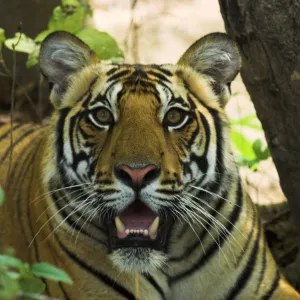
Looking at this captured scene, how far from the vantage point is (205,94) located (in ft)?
10.5

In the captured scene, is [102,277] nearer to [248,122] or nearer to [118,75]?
[118,75]

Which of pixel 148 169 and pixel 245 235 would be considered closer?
pixel 148 169

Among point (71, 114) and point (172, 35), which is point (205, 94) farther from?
point (172, 35)

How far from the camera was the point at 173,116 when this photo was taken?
118 inches

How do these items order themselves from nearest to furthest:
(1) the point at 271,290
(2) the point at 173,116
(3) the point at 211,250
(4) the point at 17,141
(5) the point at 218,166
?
(2) the point at 173,116 → (5) the point at 218,166 → (3) the point at 211,250 → (1) the point at 271,290 → (4) the point at 17,141

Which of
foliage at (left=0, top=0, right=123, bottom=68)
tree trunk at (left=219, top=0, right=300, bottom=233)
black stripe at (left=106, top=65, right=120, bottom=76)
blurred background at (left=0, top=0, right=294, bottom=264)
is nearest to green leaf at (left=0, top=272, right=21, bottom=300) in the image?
black stripe at (left=106, top=65, right=120, bottom=76)

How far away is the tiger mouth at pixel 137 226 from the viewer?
2883 millimetres

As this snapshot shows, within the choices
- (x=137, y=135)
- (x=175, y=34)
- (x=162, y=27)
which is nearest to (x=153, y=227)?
(x=137, y=135)

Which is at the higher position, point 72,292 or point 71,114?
point 71,114

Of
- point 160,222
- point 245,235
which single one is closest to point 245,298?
point 245,235

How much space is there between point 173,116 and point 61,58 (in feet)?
1.90

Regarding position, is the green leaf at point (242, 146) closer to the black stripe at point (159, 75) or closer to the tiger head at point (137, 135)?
the tiger head at point (137, 135)

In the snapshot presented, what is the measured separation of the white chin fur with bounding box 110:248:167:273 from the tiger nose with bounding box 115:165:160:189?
0.30m

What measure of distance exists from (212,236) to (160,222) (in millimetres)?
283
